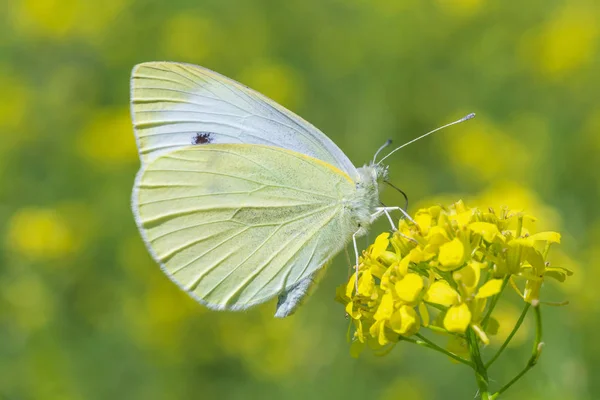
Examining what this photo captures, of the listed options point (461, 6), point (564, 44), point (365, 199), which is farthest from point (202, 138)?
point (564, 44)

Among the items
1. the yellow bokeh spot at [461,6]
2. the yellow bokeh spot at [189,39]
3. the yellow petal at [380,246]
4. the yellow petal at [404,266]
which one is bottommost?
the yellow petal at [404,266]

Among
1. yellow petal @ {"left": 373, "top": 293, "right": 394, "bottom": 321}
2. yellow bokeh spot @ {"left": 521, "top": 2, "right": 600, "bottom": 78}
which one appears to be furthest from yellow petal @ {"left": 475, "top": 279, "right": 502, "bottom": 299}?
yellow bokeh spot @ {"left": 521, "top": 2, "right": 600, "bottom": 78}

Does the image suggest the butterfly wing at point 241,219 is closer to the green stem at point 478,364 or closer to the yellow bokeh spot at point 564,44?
the green stem at point 478,364

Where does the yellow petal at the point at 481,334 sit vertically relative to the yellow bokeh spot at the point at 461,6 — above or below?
below

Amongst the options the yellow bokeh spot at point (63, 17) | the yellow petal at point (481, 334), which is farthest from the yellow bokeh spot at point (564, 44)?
the yellow petal at point (481, 334)

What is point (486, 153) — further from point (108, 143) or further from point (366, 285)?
point (366, 285)

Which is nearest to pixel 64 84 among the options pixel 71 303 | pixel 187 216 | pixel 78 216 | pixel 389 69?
pixel 78 216

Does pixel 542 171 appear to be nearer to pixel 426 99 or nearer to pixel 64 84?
pixel 426 99

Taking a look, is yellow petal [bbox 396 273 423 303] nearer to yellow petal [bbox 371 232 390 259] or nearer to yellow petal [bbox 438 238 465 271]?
yellow petal [bbox 438 238 465 271]
